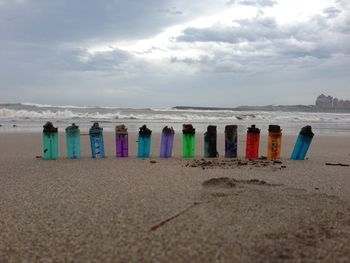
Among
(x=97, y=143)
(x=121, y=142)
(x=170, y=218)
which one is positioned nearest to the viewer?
(x=170, y=218)

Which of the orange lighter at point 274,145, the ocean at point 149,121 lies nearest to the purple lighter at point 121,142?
the orange lighter at point 274,145

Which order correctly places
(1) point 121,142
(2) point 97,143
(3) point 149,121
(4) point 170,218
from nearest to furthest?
1. (4) point 170,218
2. (2) point 97,143
3. (1) point 121,142
4. (3) point 149,121

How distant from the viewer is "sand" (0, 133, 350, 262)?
2039mm

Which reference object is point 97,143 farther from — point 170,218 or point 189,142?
point 170,218

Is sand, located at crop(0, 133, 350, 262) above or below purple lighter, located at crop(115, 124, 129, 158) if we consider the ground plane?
below

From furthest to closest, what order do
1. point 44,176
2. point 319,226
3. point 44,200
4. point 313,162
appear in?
point 313,162, point 44,176, point 44,200, point 319,226

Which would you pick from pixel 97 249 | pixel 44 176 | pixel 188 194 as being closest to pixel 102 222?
pixel 97 249

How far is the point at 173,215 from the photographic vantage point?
2.64 meters

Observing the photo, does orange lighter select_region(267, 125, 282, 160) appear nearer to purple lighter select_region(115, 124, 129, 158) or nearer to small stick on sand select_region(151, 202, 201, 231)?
purple lighter select_region(115, 124, 129, 158)

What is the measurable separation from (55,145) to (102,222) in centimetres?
349

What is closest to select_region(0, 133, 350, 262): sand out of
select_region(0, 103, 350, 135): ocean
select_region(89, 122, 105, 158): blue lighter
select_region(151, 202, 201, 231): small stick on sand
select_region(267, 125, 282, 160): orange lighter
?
select_region(151, 202, 201, 231): small stick on sand

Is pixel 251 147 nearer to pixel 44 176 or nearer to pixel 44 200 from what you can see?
pixel 44 176

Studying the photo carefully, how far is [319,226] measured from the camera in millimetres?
2434

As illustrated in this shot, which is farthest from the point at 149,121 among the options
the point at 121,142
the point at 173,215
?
the point at 173,215
